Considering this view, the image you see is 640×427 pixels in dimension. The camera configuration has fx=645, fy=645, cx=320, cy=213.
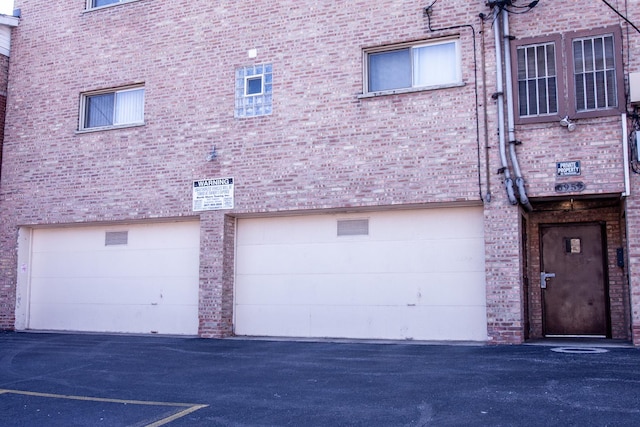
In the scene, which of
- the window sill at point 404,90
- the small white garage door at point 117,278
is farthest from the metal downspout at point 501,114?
the small white garage door at point 117,278

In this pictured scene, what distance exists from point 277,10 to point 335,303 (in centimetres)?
582

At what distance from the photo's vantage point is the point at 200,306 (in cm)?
1252

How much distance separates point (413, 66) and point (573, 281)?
498 centimetres

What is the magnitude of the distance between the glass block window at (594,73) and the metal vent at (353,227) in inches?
164

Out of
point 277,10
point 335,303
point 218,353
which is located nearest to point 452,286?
point 335,303

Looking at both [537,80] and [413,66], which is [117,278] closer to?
[413,66]

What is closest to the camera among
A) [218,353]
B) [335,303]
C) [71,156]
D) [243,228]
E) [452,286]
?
[218,353]

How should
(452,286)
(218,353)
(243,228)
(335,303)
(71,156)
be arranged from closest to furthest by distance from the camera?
(218,353) → (452,286) → (335,303) → (243,228) → (71,156)

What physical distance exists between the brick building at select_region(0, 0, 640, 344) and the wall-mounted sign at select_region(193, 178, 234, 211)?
0.15 feet

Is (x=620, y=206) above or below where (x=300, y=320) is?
above

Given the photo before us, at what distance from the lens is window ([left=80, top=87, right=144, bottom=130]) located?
45.4 ft

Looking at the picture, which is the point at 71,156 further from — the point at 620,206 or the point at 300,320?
the point at 620,206

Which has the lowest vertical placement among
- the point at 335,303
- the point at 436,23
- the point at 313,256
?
the point at 335,303

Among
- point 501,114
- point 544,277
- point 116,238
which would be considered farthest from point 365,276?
point 116,238
